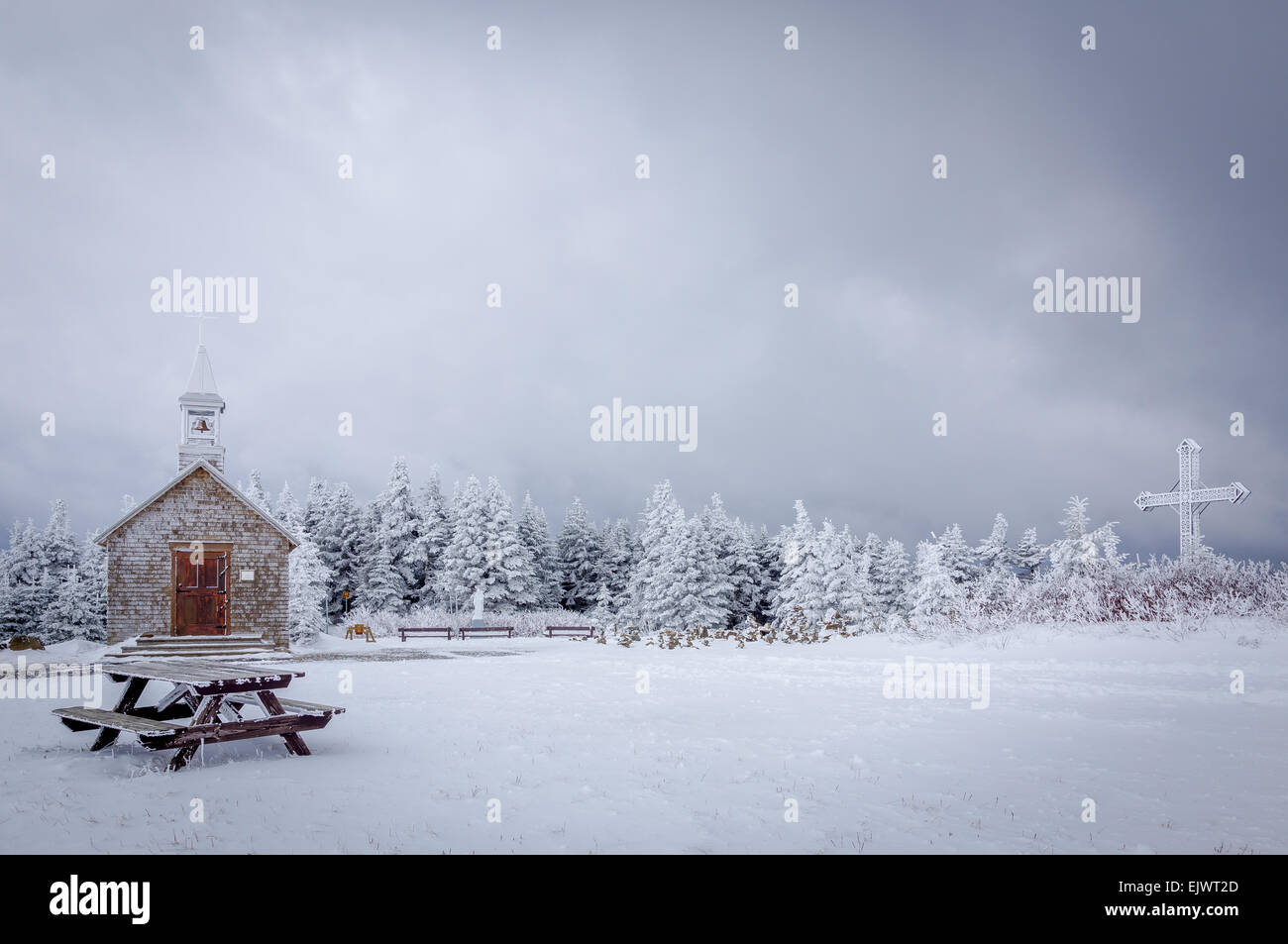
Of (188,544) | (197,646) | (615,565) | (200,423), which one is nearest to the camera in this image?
(197,646)

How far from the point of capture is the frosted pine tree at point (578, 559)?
5794 centimetres

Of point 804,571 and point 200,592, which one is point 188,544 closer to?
point 200,592

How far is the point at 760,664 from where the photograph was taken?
17.6 metres

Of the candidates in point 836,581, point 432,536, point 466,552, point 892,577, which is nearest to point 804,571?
point 836,581

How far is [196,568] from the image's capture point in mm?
23609

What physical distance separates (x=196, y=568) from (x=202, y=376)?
699 cm

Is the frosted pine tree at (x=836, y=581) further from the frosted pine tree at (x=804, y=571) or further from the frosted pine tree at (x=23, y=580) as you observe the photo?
the frosted pine tree at (x=23, y=580)

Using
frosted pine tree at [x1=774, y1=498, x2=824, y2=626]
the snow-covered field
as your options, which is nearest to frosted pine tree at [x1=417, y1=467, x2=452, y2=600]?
frosted pine tree at [x1=774, y1=498, x2=824, y2=626]

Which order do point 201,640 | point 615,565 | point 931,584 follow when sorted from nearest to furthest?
point 201,640 < point 931,584 < point 615,565

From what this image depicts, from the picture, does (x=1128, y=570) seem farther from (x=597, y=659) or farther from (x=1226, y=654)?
(x=597, y=659)

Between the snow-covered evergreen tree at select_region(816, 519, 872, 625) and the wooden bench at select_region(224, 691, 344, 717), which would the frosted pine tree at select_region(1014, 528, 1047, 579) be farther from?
the wooden bench at select_region(224, 691, 344, 717)

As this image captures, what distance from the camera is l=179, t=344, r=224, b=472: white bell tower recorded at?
25.3 meters
